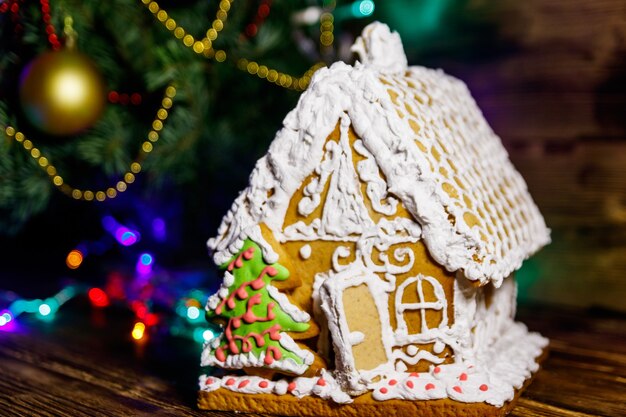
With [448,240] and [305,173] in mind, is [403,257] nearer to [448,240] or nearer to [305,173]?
[448,240]

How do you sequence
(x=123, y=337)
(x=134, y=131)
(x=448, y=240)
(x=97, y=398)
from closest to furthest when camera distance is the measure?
1. (x=448, y=240)
2. (x=97, y=398)
3. (x=123, y=337)
4. (x=134, y=131)

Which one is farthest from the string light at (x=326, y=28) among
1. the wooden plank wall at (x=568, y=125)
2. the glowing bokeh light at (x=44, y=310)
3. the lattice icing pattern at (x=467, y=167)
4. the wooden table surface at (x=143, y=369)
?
the glowing bokeh light at (x=44, y=310)

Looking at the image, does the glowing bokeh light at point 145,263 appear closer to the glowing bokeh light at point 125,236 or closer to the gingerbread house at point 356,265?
the glowing bokeh light at point 125,236

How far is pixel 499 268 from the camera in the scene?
3.65 ft

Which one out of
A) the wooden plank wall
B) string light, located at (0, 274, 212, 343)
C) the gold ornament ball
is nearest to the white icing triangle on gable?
string light, located at (0, 274, 212, 343)

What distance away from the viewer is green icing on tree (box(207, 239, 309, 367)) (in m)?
1.13

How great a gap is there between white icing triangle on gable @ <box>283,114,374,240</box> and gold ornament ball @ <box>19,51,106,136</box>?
22.2 inches

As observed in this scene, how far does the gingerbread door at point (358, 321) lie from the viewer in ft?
3.59

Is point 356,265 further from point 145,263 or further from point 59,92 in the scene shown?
point 145,263

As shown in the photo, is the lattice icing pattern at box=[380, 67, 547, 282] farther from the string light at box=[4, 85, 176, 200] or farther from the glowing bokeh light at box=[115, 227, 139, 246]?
the glowing bokeh light at box=[115, 227, 139, 246]

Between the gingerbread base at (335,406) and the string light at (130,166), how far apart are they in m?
0.68

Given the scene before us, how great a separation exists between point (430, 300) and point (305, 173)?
25cm

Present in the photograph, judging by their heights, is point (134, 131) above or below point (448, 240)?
above

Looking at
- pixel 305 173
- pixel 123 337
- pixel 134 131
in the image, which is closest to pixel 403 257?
pixel 305 173
